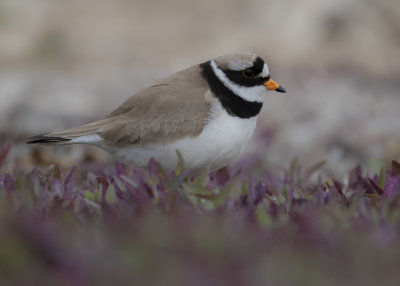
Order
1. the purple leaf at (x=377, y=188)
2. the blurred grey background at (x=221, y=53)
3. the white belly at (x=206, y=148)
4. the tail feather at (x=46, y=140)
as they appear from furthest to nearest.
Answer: the blurred grey background at (x=221, y=53) → the tail feather at (x=46, y=140) → the white belly at (x=206, y=148) → the purple leaf at (x=377, y=188)

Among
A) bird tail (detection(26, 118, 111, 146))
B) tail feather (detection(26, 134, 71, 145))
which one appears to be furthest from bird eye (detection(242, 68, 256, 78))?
tail feather (detection(26, 134, 71, 145))

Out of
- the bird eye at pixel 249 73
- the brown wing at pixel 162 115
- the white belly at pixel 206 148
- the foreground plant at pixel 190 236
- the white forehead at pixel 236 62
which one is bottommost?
the white belly at pixel 206 148

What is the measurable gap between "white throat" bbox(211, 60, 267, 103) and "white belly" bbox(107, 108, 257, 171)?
0.85 ft

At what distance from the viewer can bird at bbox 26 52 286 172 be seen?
4.71 metres

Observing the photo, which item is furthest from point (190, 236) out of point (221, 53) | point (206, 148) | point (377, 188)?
point (221, 53)

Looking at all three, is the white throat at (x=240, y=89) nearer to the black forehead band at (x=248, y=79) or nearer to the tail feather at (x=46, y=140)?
the black forehead band at (x=248, y=79)

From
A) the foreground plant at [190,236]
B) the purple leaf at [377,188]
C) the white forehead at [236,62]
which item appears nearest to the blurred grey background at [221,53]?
the white forehead at [236,62]

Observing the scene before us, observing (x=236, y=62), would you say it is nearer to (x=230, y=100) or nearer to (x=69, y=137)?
(x=230, y=100)

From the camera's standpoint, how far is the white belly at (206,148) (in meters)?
4.68

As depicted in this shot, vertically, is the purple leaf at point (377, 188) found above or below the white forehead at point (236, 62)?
below

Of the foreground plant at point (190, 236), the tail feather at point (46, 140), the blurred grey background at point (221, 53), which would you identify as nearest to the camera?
the foreground plant at point (190, 236)

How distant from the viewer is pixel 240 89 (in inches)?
200

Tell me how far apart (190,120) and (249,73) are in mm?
675

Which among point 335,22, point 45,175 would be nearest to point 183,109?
point 45,175
